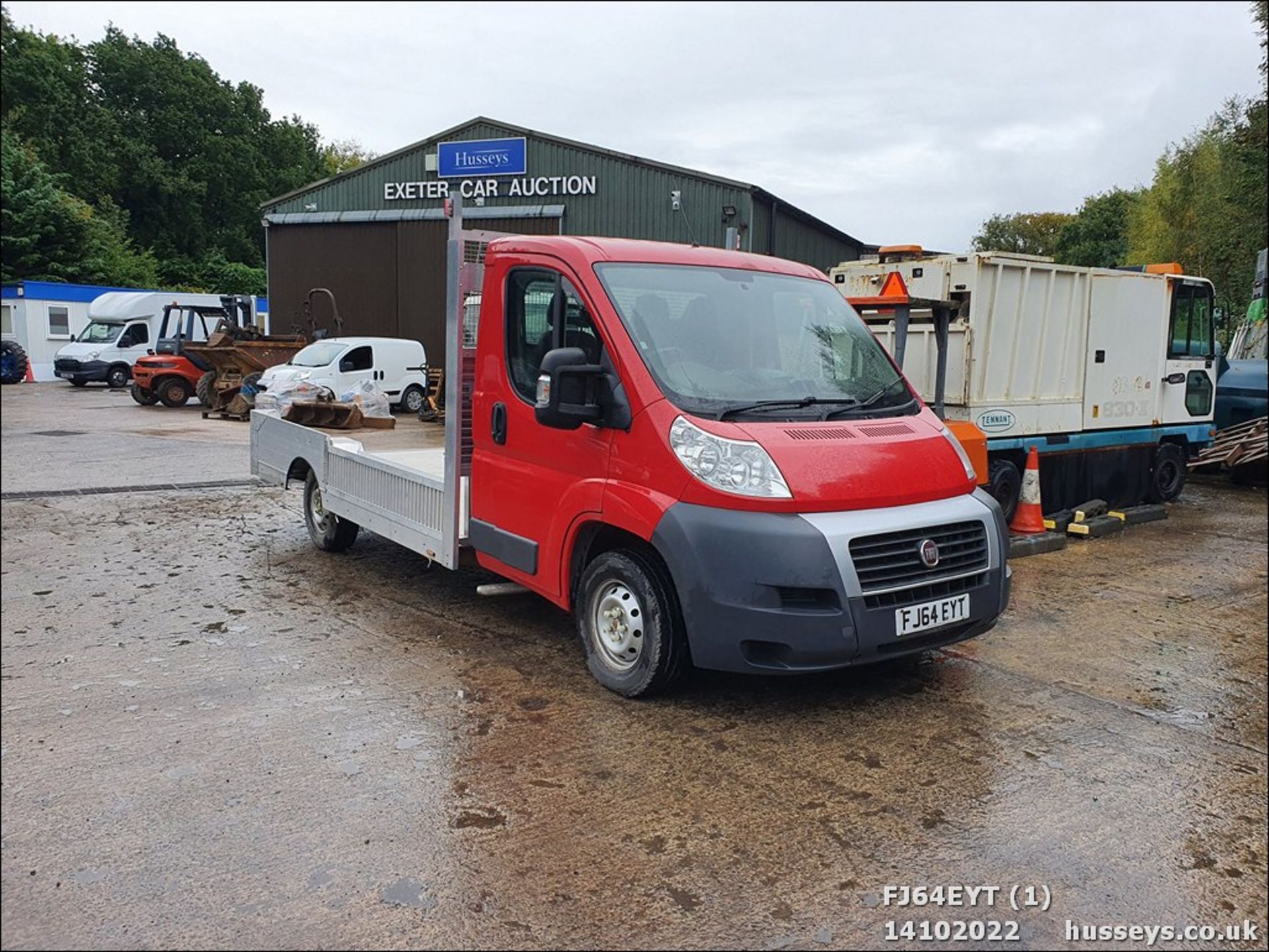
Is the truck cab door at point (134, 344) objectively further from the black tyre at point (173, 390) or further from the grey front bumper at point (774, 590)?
the grey front bumper at point (774, 590)

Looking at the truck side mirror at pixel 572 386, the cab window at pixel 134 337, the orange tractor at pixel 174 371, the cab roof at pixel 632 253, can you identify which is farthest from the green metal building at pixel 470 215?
the truck side mirror at pixel 572 386

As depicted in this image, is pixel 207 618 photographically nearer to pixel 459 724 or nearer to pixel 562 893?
pixel 459 724

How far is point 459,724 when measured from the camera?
4.33 meters

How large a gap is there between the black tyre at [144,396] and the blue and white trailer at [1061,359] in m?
16.9

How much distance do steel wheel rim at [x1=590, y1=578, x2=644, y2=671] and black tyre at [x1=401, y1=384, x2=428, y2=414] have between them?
16117 millimetres

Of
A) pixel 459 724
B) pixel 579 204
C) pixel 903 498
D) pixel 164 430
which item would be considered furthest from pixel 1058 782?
pixel 579 204

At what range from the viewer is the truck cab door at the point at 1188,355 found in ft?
35.1

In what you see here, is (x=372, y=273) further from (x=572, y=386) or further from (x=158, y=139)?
(x=158, y=139)

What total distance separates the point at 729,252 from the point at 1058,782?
3190 millimetres

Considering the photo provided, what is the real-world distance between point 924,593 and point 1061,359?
6.26m

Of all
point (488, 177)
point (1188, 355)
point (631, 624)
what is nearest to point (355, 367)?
point (488, 177)

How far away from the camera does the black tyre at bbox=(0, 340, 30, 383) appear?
4.26 feet

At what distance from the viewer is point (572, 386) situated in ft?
14.7

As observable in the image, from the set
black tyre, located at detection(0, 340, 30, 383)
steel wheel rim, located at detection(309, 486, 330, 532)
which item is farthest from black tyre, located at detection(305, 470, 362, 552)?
black tyre, located at detection(0, 340, 30, 383)
